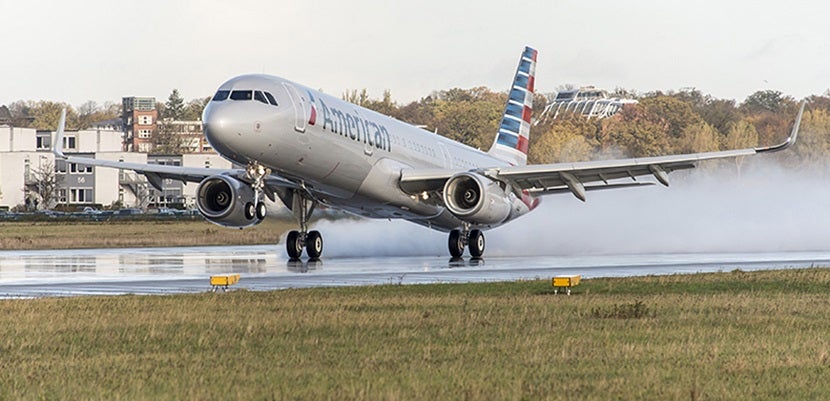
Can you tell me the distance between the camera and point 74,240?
6134 centimetres

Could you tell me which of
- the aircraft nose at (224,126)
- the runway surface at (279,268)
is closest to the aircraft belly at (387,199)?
the runway surface at (279,268)

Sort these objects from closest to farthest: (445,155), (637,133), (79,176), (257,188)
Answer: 1. (257,188)
2. (445,155)
3. (637,133)
4. (79,176)

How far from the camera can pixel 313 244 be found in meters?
41.8

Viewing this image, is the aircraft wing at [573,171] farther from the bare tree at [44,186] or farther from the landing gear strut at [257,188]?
the bare tree at [44,186]

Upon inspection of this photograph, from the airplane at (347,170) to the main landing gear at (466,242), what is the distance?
33 mm

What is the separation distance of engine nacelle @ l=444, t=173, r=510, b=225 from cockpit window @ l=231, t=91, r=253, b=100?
7.54 meters

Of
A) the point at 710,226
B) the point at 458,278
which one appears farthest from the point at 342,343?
the point at 710,226

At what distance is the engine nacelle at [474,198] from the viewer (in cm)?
3938

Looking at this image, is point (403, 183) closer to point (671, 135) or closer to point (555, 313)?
point (555, 313)

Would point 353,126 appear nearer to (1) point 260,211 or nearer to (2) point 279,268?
(2) point 279,268

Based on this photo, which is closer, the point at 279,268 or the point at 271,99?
the point at 271,99

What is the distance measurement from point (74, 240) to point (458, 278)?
3487 cm

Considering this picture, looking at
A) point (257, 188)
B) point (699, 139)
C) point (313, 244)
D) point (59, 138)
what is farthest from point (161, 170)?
point (699, 139)

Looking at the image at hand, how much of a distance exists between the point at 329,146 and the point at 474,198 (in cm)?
570
